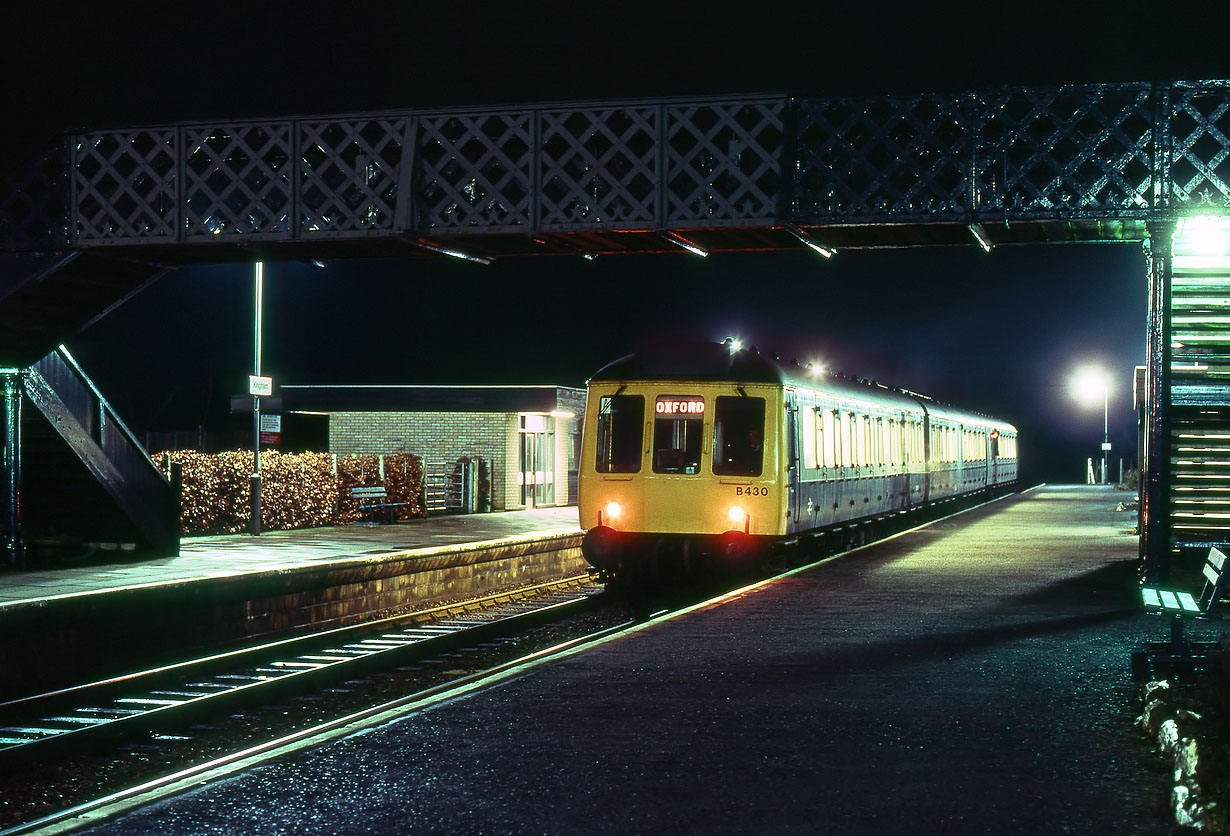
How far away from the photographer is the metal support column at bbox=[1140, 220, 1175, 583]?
1152 centimetres

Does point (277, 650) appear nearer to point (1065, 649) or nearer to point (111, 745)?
point (111, 745)

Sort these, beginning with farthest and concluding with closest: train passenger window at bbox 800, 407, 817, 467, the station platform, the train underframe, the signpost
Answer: the signpost < train passenger window at bbox 800, 407, 817, 467 < the train underframe < the station platform

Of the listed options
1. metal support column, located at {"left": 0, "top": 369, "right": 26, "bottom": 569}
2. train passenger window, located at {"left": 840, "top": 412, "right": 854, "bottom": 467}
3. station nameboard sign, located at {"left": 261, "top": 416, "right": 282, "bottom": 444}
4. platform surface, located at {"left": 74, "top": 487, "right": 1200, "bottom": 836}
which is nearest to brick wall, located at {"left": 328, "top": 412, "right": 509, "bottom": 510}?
station nameboard sign, located at {"left": 261, "top": 416, "right": 282, "bottom": 444}

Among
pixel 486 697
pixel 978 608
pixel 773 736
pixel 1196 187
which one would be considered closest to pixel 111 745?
pixel 486 697

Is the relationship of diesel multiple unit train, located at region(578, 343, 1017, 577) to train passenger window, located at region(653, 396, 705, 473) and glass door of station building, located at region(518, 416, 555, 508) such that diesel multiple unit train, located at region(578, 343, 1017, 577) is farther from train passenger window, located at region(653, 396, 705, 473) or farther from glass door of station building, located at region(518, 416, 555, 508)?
glass door of station building, located at region(518, 416, 555, 508)

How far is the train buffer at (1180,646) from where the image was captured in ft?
25.5

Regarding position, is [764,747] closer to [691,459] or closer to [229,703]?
[229,703]

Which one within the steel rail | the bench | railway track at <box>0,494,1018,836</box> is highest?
the bench

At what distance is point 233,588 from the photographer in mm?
13477

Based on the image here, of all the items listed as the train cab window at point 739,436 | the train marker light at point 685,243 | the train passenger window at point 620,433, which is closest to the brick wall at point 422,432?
the train passenger window at point 620,433

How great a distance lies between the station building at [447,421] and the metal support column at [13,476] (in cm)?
1439

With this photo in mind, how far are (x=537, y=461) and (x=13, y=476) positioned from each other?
57.3 feet

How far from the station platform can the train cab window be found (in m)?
3.91

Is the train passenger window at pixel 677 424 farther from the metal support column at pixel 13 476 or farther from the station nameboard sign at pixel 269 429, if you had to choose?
the station nameboard sign at pixel 269 429
